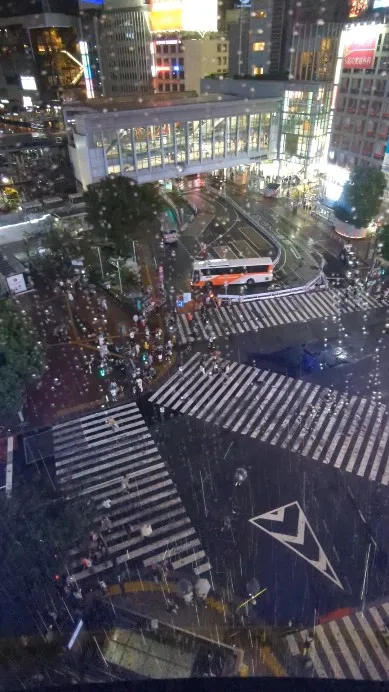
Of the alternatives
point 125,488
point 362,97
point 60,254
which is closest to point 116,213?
point 60,254

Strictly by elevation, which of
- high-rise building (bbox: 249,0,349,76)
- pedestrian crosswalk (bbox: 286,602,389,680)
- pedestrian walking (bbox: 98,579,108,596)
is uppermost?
high-rise building (bbox: 249,0,349,76)

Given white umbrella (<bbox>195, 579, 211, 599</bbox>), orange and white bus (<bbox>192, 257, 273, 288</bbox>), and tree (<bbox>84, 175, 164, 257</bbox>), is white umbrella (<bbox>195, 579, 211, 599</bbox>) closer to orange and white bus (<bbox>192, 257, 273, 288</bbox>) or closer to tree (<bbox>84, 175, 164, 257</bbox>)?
orange and white bus (<bbox>192, 257, 273, 288</bbox>)

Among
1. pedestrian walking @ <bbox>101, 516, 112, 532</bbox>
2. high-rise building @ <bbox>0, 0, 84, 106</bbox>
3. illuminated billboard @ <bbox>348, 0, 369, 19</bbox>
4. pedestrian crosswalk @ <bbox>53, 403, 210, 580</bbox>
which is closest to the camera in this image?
pedestrian crosswalk @ <bbox>53, 403, 210, 580</bbox>

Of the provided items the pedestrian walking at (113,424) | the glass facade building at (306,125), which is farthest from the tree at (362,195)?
the pedestrian walking at (113,424)

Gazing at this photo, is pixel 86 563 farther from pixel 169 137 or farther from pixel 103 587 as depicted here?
pixel 169 137

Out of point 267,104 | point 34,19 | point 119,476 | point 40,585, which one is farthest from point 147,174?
point 34,19

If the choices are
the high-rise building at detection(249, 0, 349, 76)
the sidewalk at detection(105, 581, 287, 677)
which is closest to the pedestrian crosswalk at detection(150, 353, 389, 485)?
the sidewalk at detection(105, 581, 287, 677)

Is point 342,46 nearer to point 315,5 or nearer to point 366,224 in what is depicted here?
point 315,5
